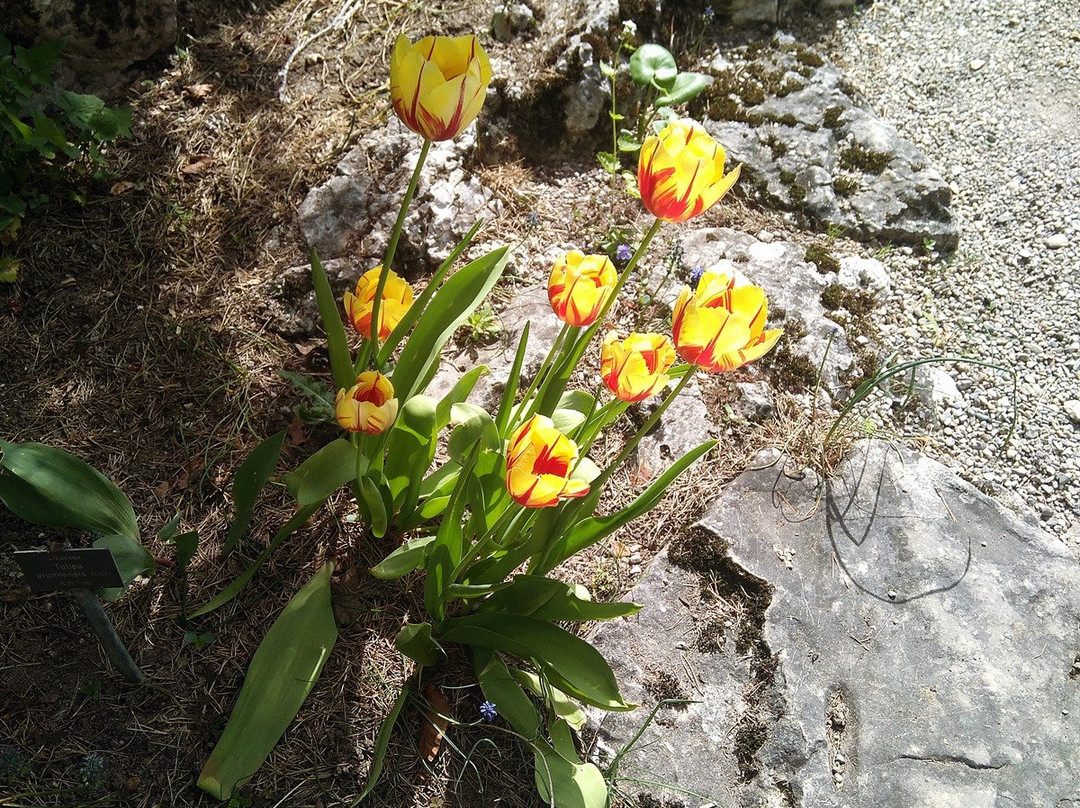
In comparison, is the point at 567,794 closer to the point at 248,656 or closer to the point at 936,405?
the point at 248,656

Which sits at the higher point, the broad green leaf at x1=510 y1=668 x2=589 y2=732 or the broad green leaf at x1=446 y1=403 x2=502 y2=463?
the broad green leaf at x1=446 y1=403 x2=502 y2=463

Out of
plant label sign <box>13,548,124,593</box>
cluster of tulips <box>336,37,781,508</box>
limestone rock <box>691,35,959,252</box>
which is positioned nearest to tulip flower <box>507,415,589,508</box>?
cluster of tulips <box>336,37,781,508</box>

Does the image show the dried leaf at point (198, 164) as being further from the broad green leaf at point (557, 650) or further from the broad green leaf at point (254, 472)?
the broad green leaf at point (557, 650)

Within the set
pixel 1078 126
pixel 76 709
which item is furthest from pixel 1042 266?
pixel 76 709

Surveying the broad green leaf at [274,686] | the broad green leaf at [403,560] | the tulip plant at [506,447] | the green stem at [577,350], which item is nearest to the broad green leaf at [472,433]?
the tulip plant at [506,447]

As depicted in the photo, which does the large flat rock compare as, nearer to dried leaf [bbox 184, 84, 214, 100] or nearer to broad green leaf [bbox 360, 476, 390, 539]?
broad green leaf [bbox 360, 476, 390, 539]

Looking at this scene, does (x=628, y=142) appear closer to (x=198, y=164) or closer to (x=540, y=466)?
(x=198, y=164)
